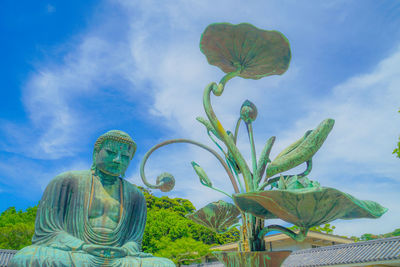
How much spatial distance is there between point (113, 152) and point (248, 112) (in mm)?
3583

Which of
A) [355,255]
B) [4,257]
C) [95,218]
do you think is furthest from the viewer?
[4,257]

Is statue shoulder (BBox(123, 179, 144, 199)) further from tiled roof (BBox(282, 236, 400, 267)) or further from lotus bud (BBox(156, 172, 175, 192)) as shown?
tiled roof (BBox(282, 236, 400, 267))

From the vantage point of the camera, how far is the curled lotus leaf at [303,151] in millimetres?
5719

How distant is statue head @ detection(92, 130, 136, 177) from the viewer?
15.1ft

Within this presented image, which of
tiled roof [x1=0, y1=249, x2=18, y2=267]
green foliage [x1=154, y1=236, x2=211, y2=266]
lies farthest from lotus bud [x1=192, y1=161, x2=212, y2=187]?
green foliage [x1=154, y1=236, x2=211, y2=266]

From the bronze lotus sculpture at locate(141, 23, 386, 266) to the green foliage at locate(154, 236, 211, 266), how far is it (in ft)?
50.6

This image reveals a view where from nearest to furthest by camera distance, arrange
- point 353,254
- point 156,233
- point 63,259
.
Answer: point 63,259
point 353,254
point 156,233

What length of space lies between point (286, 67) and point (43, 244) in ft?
19.3

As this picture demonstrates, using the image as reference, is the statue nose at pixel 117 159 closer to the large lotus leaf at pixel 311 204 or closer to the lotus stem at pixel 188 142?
the lotus stem at pixel 188 142

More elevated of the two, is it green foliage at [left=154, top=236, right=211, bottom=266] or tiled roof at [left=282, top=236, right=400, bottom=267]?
green foliage at [left=154, top=236, right=211, bottom=266]

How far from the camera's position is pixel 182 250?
852 inches

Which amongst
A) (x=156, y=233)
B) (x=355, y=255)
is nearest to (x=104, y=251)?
(x=355, y=255)

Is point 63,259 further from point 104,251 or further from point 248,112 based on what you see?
point 248,112

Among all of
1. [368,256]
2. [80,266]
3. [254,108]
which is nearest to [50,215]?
[80,266]
